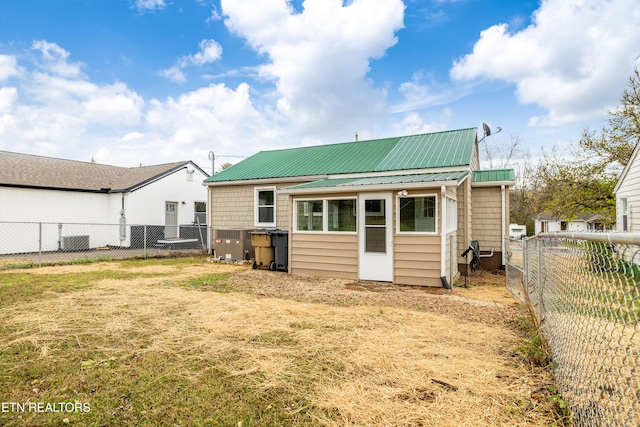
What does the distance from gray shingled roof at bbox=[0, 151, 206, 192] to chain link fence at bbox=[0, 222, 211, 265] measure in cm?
191

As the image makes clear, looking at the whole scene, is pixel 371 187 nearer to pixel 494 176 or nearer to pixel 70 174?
pixel 494 176

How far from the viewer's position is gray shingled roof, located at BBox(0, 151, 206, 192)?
14070mm

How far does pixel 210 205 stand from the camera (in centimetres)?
1367

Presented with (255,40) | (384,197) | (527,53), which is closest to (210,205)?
(255,40)

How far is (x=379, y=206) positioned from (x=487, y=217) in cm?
509

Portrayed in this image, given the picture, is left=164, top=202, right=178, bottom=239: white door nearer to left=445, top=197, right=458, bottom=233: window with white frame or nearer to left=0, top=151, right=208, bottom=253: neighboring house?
left=0, top=151, right=208, bottom=253: neighboring house

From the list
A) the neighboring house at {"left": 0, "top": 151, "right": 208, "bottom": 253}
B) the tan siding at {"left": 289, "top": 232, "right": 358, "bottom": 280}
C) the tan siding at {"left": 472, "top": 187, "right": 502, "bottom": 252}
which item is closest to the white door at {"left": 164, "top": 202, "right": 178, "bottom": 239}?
the neighboring house at {"left": 0, "top": 151, "right": 208, "bottom": 253}

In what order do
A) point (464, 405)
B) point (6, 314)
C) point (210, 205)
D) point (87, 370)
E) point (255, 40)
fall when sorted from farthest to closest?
point (210, 205), point (255, 40), point (6, 314), point (87, 370), point (464, 405)

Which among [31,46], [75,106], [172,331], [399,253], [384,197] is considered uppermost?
[31,46]

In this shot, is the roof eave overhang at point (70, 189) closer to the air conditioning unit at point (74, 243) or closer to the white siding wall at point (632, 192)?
the air conditioning unit at point (74, 243)

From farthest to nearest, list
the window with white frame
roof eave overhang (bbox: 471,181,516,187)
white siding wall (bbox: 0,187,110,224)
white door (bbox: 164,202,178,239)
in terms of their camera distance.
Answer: white door (bbox: 164,202,178,239)
white siding wall (bbox: 0,187,110,224)
roof eave overhang (bbox: 471,181,516,187)
the window with white frame

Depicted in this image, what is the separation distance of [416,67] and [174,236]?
51.2ft

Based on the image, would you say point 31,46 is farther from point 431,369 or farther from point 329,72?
point 431,369

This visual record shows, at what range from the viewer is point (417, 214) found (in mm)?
7648
